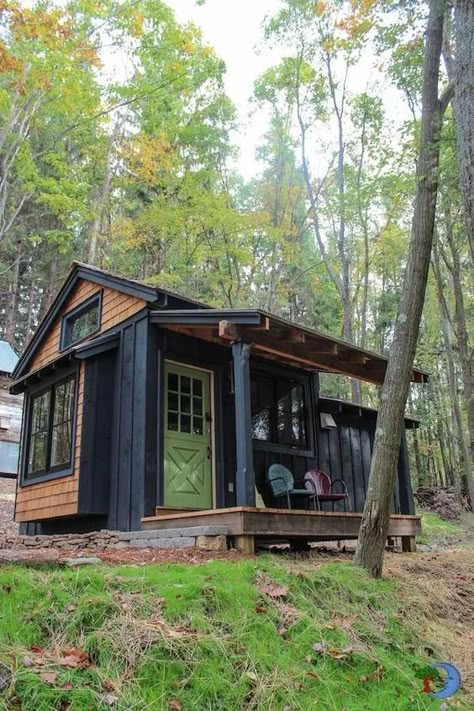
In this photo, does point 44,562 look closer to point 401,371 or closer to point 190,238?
point 401,371

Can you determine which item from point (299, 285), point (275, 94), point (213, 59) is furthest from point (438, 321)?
point (213, 59)

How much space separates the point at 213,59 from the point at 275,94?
2164 mm

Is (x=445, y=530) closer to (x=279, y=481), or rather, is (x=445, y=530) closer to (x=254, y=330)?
(x=279, y=481)

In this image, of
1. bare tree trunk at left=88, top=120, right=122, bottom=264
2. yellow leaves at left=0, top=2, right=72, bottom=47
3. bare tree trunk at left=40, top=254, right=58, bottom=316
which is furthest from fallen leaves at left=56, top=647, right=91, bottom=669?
bare tree trunk at left=40, top=254, right=58, bottom=316

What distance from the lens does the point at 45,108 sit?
10875mm

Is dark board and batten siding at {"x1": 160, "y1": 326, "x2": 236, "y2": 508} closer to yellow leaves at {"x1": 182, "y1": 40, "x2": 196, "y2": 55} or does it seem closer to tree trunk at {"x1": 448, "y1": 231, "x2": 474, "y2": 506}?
tree trunk at {"x1": 448, "y1": 231, "x2": 474, "y2": 506}

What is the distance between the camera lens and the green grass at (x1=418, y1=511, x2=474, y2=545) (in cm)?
1023

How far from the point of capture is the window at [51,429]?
7.41 meters

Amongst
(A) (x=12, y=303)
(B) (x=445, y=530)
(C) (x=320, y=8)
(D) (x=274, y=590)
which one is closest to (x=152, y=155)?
(C) (x=320, y=8)

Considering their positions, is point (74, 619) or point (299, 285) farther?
point (299, 285)

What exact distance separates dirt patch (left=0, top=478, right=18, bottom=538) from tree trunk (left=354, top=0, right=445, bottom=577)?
5594 millimetres

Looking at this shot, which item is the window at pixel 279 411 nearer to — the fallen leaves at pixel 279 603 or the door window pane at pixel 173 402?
the door window pane at pixel 173 402

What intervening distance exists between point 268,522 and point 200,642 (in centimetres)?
243

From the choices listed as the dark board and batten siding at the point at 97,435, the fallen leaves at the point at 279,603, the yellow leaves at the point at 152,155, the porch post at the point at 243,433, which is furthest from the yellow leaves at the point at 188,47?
the fallen leaves at the point at 279,603
